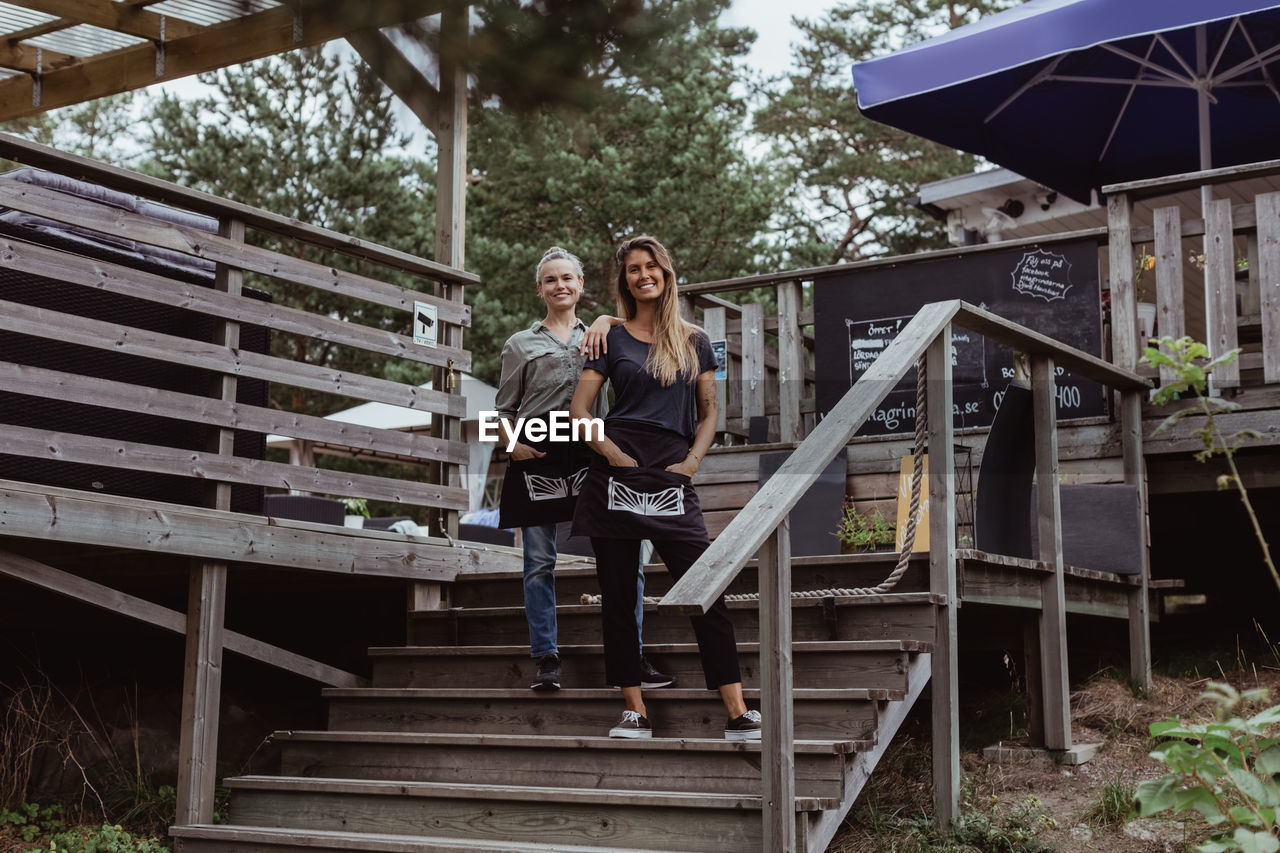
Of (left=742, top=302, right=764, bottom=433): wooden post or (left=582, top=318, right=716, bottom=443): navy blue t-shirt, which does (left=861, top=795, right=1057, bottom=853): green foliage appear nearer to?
(left=582, top=318, right=716, bottom=443): navy blue t-shirt

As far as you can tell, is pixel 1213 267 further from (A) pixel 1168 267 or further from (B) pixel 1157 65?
(B) pixel 1157 65

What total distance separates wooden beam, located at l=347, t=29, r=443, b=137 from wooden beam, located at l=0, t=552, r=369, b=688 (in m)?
2.62

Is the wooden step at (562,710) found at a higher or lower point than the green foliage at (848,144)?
lower

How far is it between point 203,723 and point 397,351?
69.2 inches

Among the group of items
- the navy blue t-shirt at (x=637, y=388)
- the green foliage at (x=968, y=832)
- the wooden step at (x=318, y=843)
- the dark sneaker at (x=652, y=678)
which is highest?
the navy blue t-shirt at (x=637, y=388)

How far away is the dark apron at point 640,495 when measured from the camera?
4.05 m

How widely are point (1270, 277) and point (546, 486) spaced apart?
3.50 metres

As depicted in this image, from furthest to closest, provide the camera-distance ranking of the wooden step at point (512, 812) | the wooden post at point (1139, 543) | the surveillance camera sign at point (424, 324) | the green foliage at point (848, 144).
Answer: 1. the green foliage at point (848, 144)
2. the surveillance camera sign at point (424, 324)
3. the wooden post at point (1139, 543)
4. the wooden step at point (512, 812)

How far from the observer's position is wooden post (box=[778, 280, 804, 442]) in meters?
7.07

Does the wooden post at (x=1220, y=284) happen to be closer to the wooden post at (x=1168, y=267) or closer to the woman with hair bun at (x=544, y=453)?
the wooden post at (x=1168, y=267)

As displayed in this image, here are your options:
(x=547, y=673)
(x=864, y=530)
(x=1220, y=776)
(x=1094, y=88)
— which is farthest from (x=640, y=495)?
(x=1094, y=88)

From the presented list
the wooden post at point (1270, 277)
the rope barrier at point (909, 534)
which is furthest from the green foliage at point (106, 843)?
the wooden post at point (1270, 277)

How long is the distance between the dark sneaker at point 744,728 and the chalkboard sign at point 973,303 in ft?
→ 9.86

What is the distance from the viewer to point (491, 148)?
3.33m
